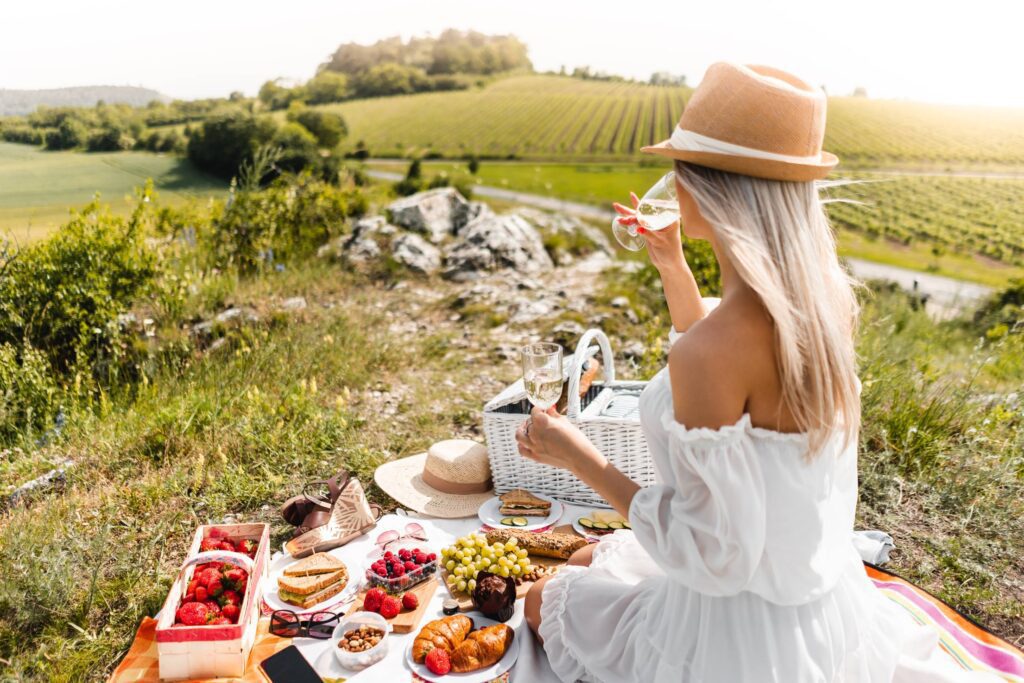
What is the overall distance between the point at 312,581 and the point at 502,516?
3.46 ft

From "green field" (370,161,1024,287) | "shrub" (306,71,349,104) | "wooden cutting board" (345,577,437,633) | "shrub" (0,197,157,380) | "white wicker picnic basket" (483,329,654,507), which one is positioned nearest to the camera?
"wooden cutting board" (345,577,437,633)

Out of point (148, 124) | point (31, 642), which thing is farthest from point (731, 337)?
point (148, 124)

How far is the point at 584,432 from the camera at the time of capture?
12.4 feet

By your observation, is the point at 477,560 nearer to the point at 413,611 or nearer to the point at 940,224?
the point at 413,611

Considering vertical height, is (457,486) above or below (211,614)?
below

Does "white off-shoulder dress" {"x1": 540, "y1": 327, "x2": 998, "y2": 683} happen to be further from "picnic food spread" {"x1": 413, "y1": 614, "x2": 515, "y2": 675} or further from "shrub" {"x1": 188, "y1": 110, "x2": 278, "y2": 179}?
"shrub" {"x1": 188, "y1": 110, "x2": 278, "y2": 179}

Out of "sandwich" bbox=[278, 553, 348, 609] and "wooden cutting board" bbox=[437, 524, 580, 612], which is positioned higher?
"sandwich" bbox=[278, 553, 348, 609]

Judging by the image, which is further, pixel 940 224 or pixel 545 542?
pixel 940 224

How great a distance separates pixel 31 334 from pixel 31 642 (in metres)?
3.45

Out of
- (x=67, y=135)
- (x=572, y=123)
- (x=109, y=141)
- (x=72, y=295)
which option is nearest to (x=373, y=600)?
(x=72, y=295)

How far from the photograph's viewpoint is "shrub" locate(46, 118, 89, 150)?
8.66 m

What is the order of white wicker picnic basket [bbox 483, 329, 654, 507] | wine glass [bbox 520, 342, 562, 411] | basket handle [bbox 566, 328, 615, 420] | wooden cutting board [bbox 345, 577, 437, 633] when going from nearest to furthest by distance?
wine glass [bbox 520, 342, 562, 411] → wooden cutting board [bbox 345, 577, 437, 633] → basket handle [bbox 566, 328, 615, 420] → white wicker picnic basket [bbox 483, 329, 654, 507]

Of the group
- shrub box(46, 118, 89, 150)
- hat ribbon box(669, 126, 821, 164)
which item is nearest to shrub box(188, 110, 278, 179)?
shrub box(46, 118, 89, 150)

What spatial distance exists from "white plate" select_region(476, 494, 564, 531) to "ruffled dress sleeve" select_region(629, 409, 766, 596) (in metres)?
1.74
